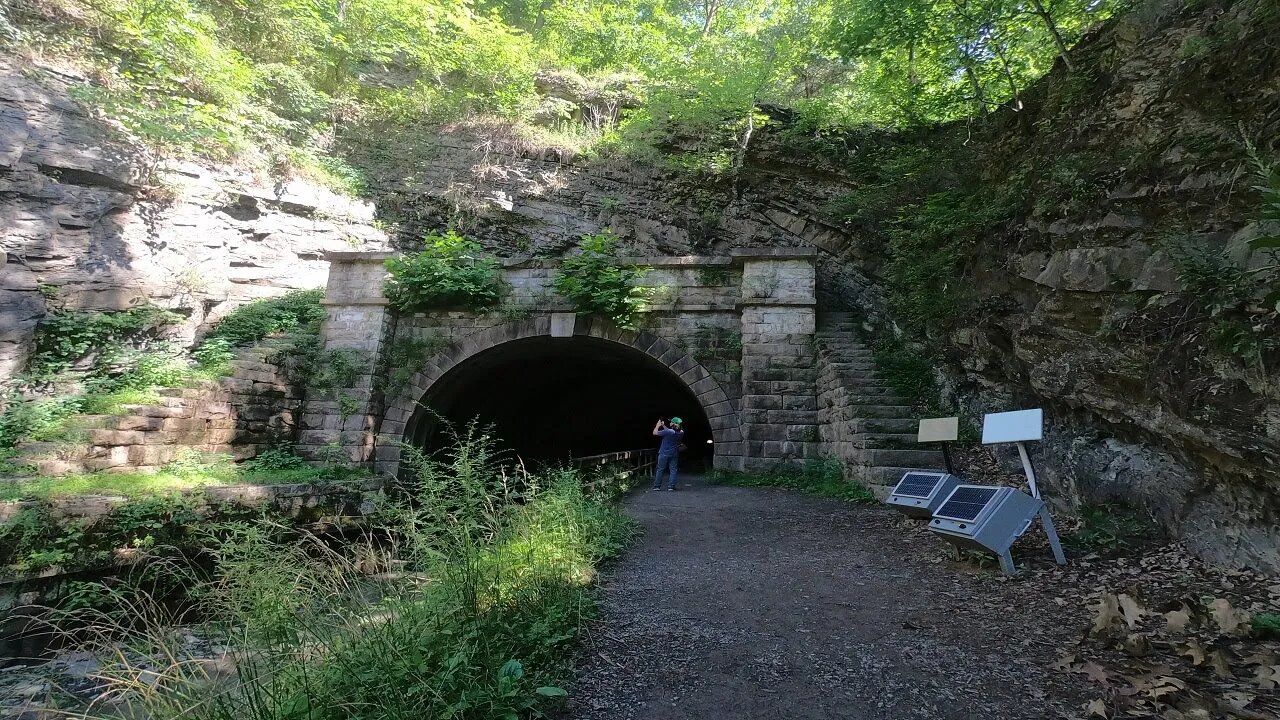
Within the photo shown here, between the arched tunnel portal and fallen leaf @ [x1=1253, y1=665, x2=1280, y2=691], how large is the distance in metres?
7.12

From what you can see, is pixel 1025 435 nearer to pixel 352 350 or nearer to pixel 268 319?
pixel 352 350

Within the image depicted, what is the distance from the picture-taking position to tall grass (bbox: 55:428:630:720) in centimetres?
238

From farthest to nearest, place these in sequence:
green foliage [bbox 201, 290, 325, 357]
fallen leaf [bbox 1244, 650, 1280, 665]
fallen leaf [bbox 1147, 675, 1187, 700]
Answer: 1. green foliage [bbox 201, 290, 325, 357]
2. fallen leaf [bbox 1244, 650, 1280, 665]
3. fallen leaf [bbox 1147, 675, 1187, 700]

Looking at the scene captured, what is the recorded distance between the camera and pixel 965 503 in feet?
13.6

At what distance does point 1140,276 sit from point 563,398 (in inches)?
546

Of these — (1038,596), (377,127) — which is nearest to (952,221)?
(1038,596)

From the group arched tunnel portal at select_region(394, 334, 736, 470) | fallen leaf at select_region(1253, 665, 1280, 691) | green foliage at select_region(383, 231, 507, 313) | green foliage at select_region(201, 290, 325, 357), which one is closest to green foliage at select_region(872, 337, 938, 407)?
arched tunnel portal at select_region(394, 334, 736, 470)

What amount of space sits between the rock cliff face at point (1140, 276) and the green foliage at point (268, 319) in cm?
1111

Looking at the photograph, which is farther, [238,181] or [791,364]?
[238,181]

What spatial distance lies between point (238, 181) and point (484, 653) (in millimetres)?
13378

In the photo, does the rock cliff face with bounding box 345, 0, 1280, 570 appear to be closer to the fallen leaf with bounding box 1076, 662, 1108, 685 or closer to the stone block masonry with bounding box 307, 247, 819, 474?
the fallen leaf with bounding box 1076, 662, 1108, 685

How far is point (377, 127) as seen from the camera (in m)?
15.9

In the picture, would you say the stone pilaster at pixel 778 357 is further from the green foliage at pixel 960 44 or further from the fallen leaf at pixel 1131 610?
the fallen leaf at pixel 1131 610

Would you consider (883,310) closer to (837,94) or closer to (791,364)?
(791,364)
